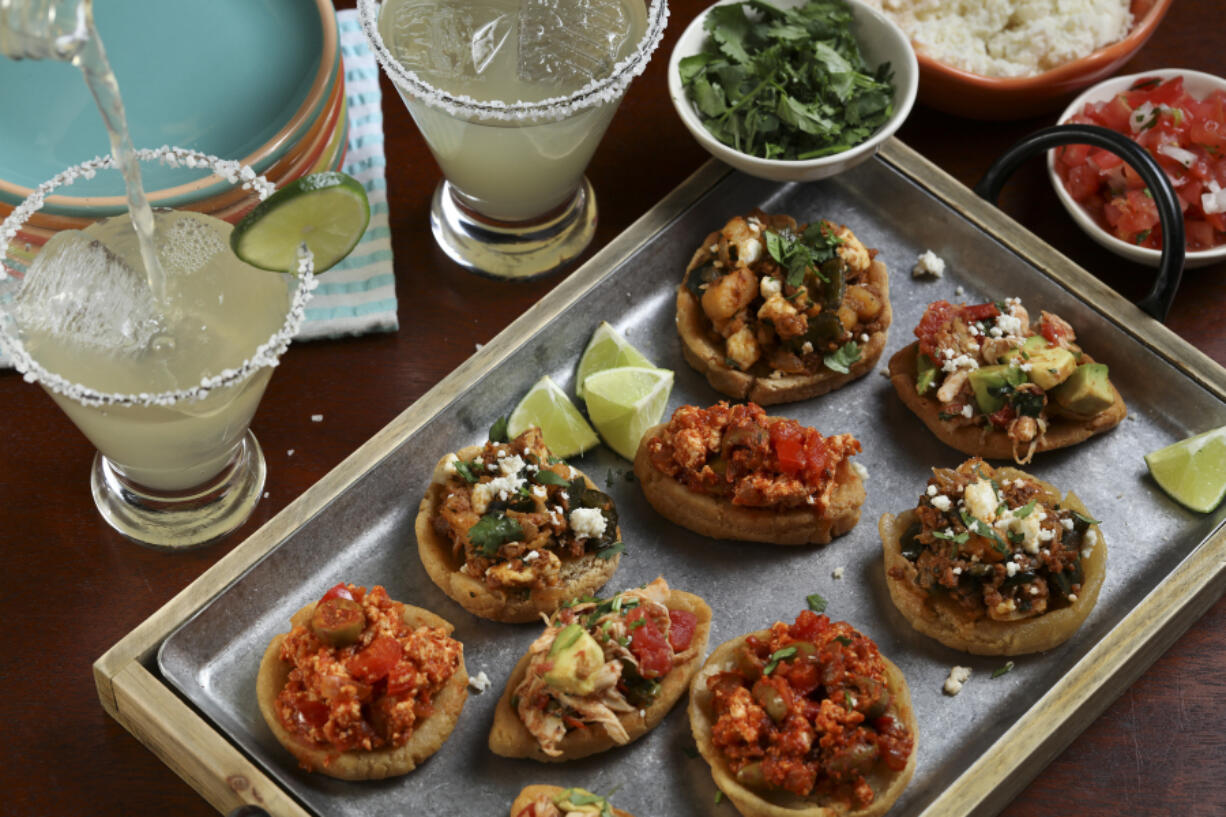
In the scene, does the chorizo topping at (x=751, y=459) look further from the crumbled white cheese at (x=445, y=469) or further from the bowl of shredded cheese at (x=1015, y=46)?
the bowl of shredded cheese at (x=1015, y=46)

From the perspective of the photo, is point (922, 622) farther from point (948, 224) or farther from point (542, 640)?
point (948, 224)

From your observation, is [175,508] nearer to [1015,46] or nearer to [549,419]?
[549,419]

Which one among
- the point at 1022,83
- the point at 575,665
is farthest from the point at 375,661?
the point at 1022,83

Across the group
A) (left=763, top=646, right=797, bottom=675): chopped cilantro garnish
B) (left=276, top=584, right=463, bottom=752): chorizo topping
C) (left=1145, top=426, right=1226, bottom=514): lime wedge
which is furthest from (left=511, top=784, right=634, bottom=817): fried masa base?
(left=1145, top=426, right=1226, bottom=514): lime wedge

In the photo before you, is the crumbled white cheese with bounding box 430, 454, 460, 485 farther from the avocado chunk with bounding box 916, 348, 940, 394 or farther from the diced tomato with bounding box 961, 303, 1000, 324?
the diced tomato with bounding box 961, 303, 1000, 324

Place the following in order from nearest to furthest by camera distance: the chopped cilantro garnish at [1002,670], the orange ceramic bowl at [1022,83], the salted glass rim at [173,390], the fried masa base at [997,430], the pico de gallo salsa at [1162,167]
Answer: the salted glass rim at [173,390] < the chopped cilantro garnish at [1002,670] < the fried masa base at [997,430] < the pico de gallo salsa at [1162,167] < the orange ceramic bowl at [1022,83]

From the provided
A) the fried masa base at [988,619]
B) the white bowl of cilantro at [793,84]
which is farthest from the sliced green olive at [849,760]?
the white bowl of cilantro at [793,84]

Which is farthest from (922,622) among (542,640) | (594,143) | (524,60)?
(524,60)
